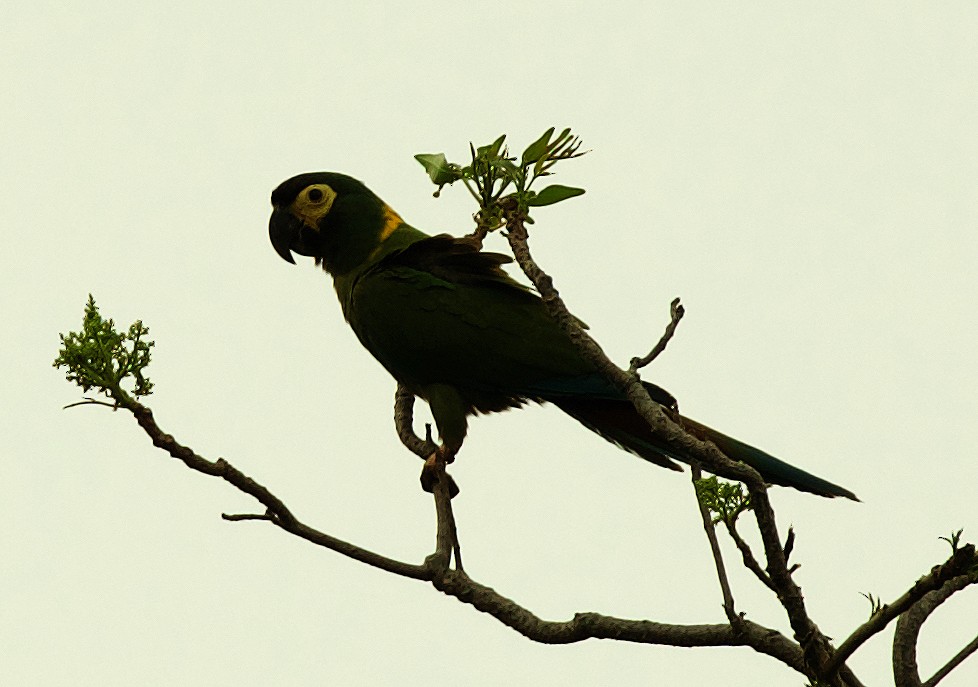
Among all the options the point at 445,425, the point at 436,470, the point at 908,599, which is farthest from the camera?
the point at 445,425

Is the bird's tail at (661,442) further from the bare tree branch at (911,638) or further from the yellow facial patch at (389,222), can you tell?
the yellow facial patch at (389,222)

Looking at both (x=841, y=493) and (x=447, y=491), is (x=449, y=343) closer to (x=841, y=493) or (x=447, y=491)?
(x=447, y=491)

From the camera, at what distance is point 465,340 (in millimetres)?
3889

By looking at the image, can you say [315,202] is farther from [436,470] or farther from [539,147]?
[539,147]

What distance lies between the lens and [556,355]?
3.81 m

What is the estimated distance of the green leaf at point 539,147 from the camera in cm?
291

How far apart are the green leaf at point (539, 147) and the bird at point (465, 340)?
3.33 ft

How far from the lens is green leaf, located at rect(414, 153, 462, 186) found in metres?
2.99

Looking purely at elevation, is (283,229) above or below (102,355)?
above

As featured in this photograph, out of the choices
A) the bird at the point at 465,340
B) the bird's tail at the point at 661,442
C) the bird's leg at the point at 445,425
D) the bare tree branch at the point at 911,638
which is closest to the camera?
the bare tree branch at the point at 911,638

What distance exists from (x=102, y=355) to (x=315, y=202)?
68.9 inches

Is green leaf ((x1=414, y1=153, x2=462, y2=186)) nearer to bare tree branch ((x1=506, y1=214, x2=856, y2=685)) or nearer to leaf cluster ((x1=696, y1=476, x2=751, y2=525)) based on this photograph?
bare tree branch ((x1=506, y1=214, x2=856, y2=685))

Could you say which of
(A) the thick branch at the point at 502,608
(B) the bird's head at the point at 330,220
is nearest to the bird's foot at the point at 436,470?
(A) the thick branch at the point at 502,608

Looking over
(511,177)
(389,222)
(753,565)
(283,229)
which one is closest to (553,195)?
(511,177)
